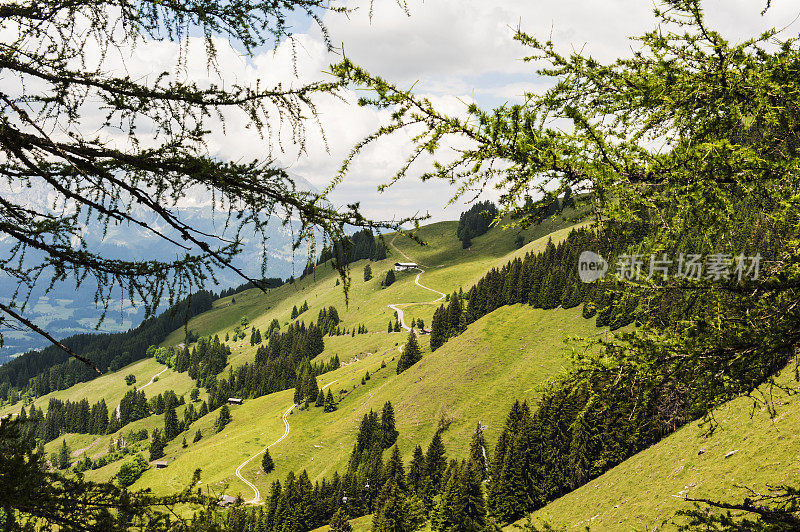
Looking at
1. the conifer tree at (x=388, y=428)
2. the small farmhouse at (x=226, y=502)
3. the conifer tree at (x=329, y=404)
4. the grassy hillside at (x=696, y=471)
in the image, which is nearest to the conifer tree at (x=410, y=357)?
the conifer tree at (x=329, y=404)

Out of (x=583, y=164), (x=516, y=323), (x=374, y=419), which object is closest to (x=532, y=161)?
(x=583, y=164)

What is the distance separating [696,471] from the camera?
33.8 metres

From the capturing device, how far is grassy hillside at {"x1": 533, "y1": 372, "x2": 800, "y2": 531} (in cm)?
2720

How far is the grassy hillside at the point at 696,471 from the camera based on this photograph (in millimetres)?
27203

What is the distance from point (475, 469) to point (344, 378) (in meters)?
80.0

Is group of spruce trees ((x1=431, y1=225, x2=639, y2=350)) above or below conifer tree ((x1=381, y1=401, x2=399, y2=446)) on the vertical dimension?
above

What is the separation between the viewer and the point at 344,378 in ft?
414

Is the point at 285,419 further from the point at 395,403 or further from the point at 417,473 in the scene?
the point at 417,473

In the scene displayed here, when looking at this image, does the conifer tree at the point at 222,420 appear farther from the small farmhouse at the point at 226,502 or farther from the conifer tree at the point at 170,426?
the small farmhouse at the point at 226,502

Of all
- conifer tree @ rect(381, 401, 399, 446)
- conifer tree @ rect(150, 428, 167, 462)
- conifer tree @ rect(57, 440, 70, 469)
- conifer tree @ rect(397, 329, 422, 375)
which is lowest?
conifer tree @ rect(57, 440, 70, 469)

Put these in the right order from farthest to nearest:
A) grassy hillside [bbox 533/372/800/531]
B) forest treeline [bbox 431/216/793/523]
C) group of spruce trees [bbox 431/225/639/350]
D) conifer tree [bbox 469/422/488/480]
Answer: group of spruce trees [bbox 431/225/639/350] → conifer tree [bbox 469/422/488/480] → grassy hillside [bbox 533/372/800/531] → forest treeline [bbox 431/216/793/523]

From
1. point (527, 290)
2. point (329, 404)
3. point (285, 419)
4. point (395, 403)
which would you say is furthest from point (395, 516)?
point (527, 290)

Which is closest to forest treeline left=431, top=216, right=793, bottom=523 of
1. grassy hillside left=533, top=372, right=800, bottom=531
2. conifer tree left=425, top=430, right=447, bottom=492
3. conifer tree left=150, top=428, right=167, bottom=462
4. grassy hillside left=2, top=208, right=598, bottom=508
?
grassy hillside left=533, top=372, right=800, bottom=531

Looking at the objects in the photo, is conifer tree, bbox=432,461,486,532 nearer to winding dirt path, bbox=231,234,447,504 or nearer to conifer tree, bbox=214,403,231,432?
winding dirt path, bbox=231,234,447,504
